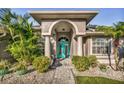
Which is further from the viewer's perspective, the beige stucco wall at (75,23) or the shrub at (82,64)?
the beige stucco wall at (75,23)

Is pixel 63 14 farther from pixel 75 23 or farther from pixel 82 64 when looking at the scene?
pixel 82 64

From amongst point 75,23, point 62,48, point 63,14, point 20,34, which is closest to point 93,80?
point 75,23

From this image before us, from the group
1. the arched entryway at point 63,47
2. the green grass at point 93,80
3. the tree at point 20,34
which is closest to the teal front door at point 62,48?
the arched entryway at point 63,47

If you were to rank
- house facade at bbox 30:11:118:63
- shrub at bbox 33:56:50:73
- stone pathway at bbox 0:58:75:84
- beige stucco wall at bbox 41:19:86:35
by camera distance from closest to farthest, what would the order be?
stone pathway at bbox 0:58:75:84 → shrub at bbox 33:56:50:73 → house facade at bbox 30:11:118:63 → beige stucco wall at bbox 41:19:86:35

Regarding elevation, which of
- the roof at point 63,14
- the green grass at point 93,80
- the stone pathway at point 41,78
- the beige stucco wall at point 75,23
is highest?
the roof at point 63,14

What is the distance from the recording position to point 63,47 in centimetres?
1906

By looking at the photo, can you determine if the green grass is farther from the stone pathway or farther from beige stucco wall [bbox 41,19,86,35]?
beige stucco wall [bbox 41,19,86,35]

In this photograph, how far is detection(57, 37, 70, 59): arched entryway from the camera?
18875 millimetres

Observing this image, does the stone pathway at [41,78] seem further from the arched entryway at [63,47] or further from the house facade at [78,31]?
the arched entryway at [63,47]

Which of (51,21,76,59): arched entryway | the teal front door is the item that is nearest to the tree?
(51,21,76,59): arched entryway

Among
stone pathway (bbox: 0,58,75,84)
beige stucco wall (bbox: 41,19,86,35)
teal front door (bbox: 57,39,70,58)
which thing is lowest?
stone pathway (bbox: 0,58,75,84)

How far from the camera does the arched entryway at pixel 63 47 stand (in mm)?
18875
